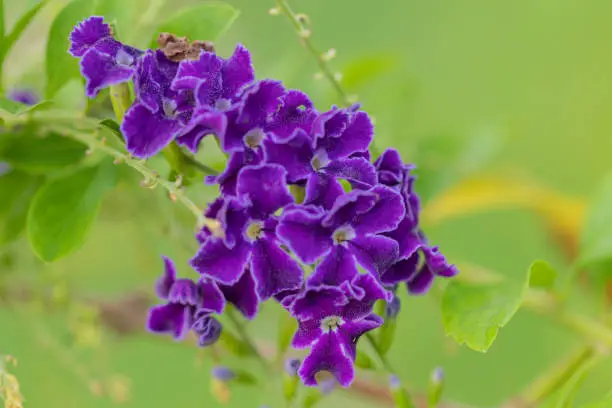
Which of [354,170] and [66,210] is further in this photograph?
[66,210]

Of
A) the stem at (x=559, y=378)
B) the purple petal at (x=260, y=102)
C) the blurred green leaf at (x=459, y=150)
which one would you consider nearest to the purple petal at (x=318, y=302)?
the purple petal at (x=260, y=102)

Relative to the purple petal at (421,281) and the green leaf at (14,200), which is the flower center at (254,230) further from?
the green leaf at (14,200)

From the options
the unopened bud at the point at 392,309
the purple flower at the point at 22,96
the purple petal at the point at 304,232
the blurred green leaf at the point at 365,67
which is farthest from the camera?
the blurred green leaf at the point at 365,67

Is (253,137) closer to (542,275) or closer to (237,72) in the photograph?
(237,72)

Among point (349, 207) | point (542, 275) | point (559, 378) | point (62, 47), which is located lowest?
point (559, 378)

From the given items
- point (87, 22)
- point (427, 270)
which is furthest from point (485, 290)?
point (87, 22)

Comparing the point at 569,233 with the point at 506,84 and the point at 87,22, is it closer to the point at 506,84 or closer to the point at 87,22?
the point at 506,84

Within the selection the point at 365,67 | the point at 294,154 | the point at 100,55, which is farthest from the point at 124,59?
the point at 365,67
